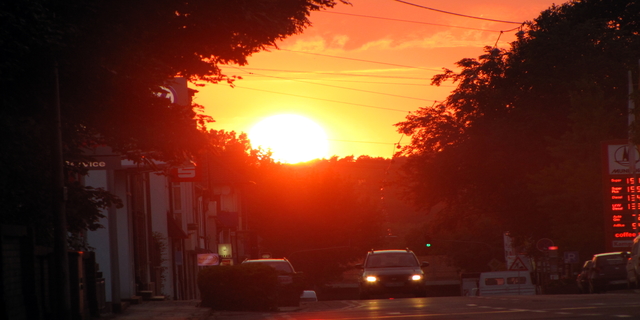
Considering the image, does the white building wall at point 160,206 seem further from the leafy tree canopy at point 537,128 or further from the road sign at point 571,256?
the road sign at point 571,256

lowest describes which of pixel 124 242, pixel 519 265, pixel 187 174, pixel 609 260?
pixel 519 265

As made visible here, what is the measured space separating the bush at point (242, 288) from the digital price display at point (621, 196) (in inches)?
572

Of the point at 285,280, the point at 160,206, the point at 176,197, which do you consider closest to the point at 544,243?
the point at 160,206

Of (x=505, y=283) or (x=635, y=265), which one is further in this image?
(x=505, y=283)

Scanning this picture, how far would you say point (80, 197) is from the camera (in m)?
13.4

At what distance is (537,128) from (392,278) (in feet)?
60.3

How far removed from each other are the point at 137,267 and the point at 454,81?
21.4 meters

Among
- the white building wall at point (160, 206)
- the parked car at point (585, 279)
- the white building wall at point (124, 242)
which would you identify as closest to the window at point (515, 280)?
the parked car at point (585, 279)

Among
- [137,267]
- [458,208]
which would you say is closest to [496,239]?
[458,208]

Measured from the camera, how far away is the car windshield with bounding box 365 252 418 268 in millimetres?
24919

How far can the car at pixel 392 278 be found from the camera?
24.0m

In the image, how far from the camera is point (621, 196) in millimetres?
28594

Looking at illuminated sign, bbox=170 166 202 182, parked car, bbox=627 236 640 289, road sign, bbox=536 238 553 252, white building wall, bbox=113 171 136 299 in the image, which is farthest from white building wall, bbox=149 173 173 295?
parked car, bbox=627 236 640 289

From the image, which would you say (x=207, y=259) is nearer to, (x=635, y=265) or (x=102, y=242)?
(x=102, y=242)
